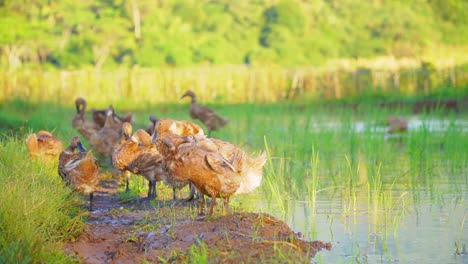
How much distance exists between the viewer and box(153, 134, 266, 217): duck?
7320mm

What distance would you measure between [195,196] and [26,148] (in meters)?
2.86

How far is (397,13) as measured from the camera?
52.7m

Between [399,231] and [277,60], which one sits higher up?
[277,60]

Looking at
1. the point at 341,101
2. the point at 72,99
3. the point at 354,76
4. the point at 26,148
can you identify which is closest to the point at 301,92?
the point at 354,76

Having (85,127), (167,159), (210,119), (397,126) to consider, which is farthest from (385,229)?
(397,126)

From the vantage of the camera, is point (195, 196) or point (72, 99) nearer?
point (195, 196)

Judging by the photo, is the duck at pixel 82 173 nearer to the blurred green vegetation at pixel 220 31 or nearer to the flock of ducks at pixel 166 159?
the flock of ducks at pixel 166 159

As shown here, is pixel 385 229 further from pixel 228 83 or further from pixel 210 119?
pixel 228 83

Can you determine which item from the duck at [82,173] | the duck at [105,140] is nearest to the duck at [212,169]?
the duck at [82,173]

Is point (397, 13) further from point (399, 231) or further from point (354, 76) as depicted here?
point (399, 231)

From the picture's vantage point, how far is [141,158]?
9.58 m

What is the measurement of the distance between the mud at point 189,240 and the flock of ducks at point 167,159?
13.0 inches

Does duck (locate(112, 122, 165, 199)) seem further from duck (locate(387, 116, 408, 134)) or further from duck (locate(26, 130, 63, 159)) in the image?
duck (locate(387, 116, 408, 134))

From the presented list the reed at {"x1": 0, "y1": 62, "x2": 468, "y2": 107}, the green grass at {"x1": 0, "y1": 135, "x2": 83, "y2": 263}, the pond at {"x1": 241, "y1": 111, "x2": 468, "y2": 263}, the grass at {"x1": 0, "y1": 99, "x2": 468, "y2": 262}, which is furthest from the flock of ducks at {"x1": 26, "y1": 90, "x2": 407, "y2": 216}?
the reed at {"x1": 0, "y1": 62, "x2": 468, "y2": 107}
